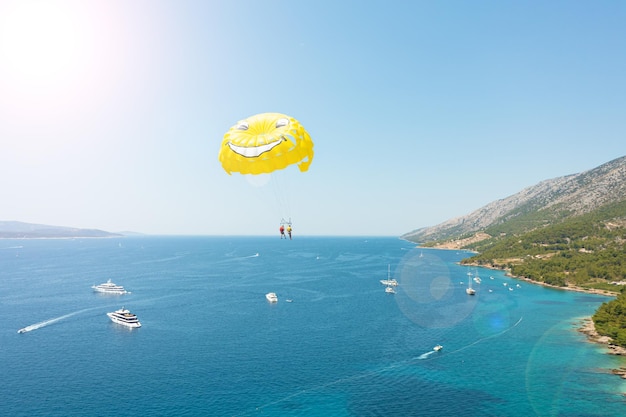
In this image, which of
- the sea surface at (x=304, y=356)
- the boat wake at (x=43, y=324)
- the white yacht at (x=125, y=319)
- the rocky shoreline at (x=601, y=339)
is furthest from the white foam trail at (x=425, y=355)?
the boat wake at (x=43, y=324)

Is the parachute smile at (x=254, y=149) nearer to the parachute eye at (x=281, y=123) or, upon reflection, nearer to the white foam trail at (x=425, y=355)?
the parachute eye at (x=281, y=123)

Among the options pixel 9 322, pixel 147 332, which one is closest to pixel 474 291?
pixel 147 332

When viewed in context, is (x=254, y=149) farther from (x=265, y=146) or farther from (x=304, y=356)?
(x=304, y=356)

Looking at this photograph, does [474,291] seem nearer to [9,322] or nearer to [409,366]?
[409,366]

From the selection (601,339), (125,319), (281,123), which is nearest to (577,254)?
(601,339)

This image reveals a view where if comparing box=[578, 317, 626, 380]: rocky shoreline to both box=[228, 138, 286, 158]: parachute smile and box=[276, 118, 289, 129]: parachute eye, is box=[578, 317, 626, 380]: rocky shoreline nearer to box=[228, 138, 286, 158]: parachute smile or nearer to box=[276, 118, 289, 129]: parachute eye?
box=[276, 118, 289, 129]: parachute eye

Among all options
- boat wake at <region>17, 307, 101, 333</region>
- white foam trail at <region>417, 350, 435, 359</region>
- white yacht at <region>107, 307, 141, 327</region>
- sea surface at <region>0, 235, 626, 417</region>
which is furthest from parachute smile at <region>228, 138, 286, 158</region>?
boat wake at <region>17, 307, 101, 333</region>

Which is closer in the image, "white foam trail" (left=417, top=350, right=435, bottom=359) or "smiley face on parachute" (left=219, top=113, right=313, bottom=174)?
"smiley face on parachute" (left=219, top=113, right=313, bottom=174)
